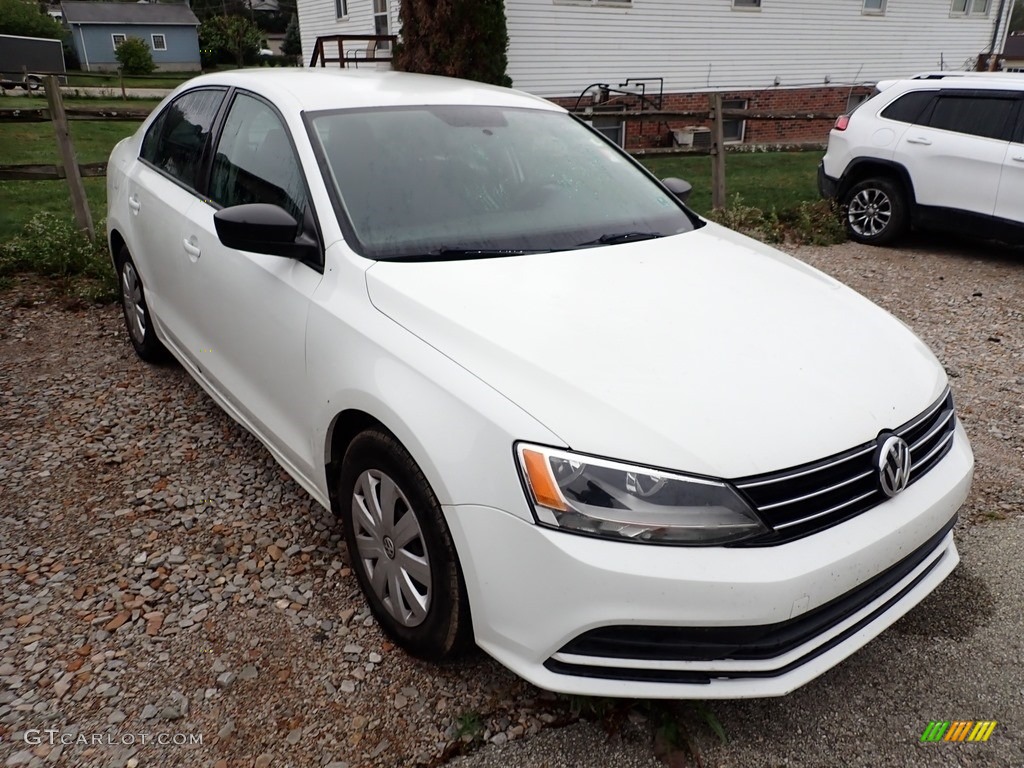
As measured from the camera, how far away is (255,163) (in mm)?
3135

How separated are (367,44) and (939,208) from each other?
40.3ft

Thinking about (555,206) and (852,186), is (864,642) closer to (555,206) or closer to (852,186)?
(555,206)

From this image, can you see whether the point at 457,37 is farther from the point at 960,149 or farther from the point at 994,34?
the point at 994,34

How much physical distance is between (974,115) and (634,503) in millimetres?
7274

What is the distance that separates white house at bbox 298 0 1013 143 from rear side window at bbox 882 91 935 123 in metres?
8.13

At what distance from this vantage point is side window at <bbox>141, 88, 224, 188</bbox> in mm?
3617

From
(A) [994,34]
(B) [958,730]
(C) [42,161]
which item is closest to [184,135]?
(B) [958,730]

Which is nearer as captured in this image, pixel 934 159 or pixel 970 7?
pixel 934 159

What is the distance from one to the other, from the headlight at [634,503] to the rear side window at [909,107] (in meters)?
7.32

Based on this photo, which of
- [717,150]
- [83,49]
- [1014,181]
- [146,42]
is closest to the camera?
[1014,181]

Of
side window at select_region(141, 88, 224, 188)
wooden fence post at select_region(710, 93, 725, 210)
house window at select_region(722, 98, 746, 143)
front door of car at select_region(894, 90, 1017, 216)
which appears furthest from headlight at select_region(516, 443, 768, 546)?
house window at select_region(722, 98, 746, 143)

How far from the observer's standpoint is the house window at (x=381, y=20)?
15.1 metres

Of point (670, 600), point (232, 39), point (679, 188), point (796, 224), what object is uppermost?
point (232, 39)

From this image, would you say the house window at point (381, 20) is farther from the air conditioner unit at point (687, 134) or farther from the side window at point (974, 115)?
the side window at point (974, 115)
